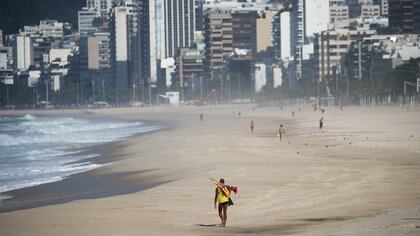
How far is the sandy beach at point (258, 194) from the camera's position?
2555cm

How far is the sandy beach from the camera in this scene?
25.5 metres

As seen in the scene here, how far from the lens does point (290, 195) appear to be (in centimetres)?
3127

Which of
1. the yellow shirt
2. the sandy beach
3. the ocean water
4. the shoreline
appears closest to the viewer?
the sandy beach

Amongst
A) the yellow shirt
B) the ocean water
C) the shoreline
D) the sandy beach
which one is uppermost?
the yellow shirt

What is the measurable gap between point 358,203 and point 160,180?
12.2 m

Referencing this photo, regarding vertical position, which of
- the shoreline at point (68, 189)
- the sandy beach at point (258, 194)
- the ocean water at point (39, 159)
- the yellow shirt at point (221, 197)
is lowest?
the ocean water at point (39, 159)

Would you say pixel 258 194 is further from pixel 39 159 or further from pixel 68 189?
pixel 39 159

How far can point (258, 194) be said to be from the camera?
31984mm

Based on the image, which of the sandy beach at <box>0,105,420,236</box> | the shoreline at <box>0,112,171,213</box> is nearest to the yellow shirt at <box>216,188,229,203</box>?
the sandy beach at <box>0,105,420,236</box>

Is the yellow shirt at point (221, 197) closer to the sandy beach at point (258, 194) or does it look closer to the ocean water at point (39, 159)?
the sandy beach at point (258, 194)

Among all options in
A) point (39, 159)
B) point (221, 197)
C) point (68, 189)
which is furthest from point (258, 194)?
point (39, 159)

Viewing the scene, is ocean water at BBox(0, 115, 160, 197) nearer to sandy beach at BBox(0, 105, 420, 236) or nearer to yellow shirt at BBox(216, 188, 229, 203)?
sandy beach at BBox(0, 105, 420, 236)

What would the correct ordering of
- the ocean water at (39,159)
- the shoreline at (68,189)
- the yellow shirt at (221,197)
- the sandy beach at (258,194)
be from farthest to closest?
the ocean water at (39,159), the shoreline at (68,189), the yellow shirt at (221,197), the sandy beach at (258,194)

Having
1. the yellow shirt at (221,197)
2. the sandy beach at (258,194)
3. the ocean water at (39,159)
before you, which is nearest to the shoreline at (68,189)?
the sandy beach at (258,194)
